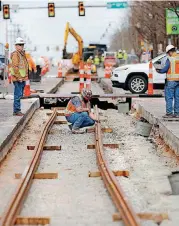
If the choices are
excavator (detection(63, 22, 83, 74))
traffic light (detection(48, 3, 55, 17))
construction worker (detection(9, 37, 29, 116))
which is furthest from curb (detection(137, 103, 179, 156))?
excavator (detection(63, 22, 83, 74))

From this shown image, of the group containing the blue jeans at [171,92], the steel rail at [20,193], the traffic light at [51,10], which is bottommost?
the steel rail at [20,193]

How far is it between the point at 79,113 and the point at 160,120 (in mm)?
1778

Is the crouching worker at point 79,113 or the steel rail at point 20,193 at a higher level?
the crouching worker at point 79,113

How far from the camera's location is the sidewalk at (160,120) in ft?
40.1

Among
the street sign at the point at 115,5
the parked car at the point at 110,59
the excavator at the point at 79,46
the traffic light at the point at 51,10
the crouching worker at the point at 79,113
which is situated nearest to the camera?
the crouching worker at the point at 79,113

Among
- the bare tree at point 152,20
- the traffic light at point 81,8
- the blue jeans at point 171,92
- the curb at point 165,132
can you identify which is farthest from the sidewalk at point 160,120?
the traffic light at point 81,8

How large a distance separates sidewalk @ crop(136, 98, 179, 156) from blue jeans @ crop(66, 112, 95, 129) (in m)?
1.52

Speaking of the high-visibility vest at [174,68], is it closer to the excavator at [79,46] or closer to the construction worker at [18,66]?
the construction worker at [18,66]

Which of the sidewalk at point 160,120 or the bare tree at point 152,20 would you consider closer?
the sidewalk at point 160,120

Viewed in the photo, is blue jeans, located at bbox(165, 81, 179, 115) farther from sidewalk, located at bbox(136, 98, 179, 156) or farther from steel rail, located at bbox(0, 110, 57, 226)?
steel rail, located at bbox(0, 110, 57, 226)

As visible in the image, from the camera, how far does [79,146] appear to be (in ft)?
43.7

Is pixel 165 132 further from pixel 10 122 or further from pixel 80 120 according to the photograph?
pixel 10 122

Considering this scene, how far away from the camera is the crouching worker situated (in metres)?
14.7

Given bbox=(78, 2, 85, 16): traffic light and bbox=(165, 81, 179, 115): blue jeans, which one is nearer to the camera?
bbox=(165, 81, 179, 115): blue jeans
